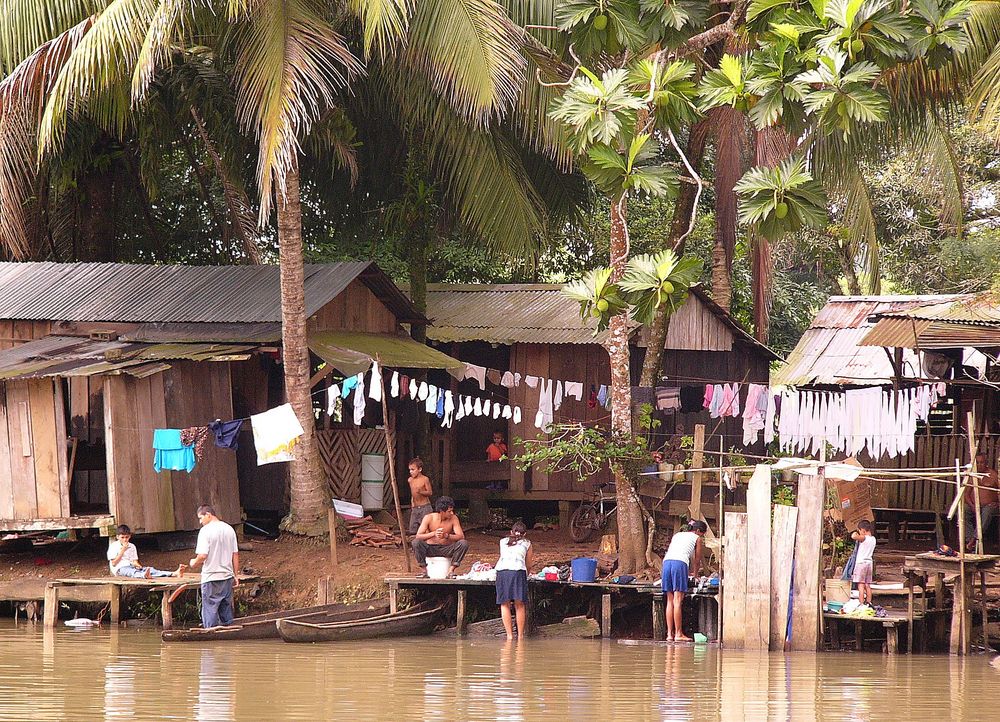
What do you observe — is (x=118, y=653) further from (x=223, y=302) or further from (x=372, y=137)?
(x=372, y=137)

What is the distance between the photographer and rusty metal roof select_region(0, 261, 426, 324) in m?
17.2

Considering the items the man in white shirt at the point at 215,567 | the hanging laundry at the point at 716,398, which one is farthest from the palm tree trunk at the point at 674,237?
the man in white shirt at the point at 215,567

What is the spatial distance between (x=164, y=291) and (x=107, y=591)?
15.7 ft

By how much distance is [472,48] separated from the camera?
13906 mm

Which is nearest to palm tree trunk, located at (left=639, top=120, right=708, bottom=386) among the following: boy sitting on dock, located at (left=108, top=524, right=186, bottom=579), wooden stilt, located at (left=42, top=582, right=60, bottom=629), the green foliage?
the green foliage

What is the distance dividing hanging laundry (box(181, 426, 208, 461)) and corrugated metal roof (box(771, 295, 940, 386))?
26.5ft

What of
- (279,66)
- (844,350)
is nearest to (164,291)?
(279,66)

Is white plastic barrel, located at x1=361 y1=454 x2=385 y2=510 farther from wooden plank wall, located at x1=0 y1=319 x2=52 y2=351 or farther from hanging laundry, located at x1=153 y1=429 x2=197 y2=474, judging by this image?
wooden plank wall, located at x1=0 y1=319 x2=52 y2=351

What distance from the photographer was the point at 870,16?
401 inches

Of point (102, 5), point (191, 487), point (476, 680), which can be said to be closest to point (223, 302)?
point (191, 487)

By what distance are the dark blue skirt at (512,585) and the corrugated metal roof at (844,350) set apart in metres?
5.56

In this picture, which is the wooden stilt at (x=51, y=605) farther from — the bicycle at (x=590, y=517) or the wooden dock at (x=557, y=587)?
the bicycle at (x=590, y=517)

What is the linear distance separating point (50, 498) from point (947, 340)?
10.8m

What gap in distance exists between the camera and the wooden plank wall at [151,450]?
1514 centimetres
